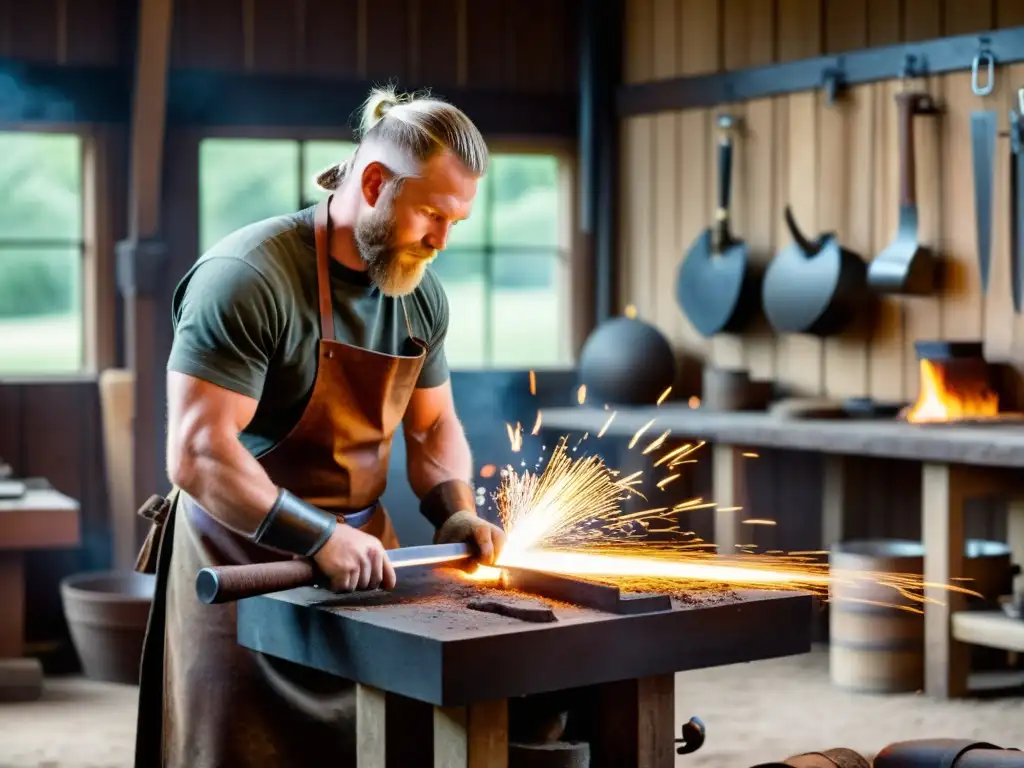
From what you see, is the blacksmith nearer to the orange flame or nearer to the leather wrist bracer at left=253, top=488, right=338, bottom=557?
the leather wrist bracer at left=253, top=488, right=338, bottom=557

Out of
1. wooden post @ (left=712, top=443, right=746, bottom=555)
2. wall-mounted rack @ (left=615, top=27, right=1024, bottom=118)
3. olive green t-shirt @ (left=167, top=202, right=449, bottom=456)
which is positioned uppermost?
wall-mounted rack @ (left=615, top=27, right=1024, bottom=118)

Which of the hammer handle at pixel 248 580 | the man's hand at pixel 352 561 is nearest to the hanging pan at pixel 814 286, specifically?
the man's hand at pixel 352 561

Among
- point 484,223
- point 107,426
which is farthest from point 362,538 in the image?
point 484,223

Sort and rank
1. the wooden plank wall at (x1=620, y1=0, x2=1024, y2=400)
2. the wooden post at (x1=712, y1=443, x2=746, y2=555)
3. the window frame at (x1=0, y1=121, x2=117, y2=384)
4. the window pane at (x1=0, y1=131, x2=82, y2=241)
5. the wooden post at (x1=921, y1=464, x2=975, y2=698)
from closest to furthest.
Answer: the wooden post at (x1=921, y1=464, x2=975, y2=698), the wooden plank wall at (x1=620, y1=0, x2=1024, y2=400), the wooden post at (x1=712, y1=443, x2=746, y2=555), the window pane at (x1=0, y1=131, x2=82, y2=241), the window frame at (x1=0, y1=121, x2=117, y2=384)

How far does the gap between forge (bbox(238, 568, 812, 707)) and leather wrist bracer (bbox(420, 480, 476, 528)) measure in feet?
1.08

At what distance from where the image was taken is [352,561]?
2508mm

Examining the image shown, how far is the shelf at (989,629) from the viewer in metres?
4.86

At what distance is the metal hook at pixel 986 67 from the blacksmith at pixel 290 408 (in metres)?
2.92

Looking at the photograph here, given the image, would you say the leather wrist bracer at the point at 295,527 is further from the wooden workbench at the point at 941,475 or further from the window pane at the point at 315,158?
the window pane at the point at 315,158

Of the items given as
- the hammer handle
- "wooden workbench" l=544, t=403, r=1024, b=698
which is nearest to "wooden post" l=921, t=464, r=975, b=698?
"wooden workbench" l=544, t=403, r=1024, b=698

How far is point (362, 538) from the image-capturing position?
255 cm

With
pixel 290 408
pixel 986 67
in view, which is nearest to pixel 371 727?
pixel 290 408

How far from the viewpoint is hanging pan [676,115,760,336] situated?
19.9 ft

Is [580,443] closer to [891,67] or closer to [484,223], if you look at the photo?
[484,223]
